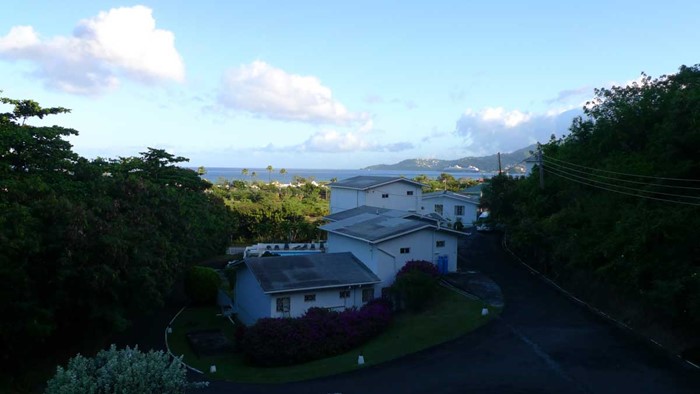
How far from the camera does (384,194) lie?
4803 cm

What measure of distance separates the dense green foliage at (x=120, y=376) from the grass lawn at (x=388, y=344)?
8.97 metres

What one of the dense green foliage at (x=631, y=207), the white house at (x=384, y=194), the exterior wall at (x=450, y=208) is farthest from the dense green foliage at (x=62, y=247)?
the exterior wall at (x=450, y=208)

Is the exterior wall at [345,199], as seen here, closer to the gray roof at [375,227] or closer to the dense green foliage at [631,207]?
the gray roof at [375,227]

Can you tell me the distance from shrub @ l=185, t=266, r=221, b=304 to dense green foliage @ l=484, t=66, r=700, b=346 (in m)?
19.2

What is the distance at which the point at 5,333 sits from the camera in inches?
691

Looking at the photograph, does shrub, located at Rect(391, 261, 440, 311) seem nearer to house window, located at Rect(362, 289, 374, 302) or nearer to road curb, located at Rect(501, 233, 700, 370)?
house window, located at Rect(362, 289, 374, 302)

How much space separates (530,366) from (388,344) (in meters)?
5.99

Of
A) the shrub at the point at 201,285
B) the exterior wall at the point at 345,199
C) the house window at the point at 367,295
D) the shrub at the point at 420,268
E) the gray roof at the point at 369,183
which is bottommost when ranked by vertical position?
the shrub at the point at 201,285

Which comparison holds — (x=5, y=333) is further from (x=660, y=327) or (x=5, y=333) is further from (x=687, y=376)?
(x=660, y=327)

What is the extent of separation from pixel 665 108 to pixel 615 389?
1576cm

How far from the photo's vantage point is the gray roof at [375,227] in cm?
2822

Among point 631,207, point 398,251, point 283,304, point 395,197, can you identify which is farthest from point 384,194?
point 631,207

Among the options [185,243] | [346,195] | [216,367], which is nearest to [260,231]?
[346,195]

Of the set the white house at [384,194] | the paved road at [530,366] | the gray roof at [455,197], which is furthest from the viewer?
the gray roof at [455,197]
